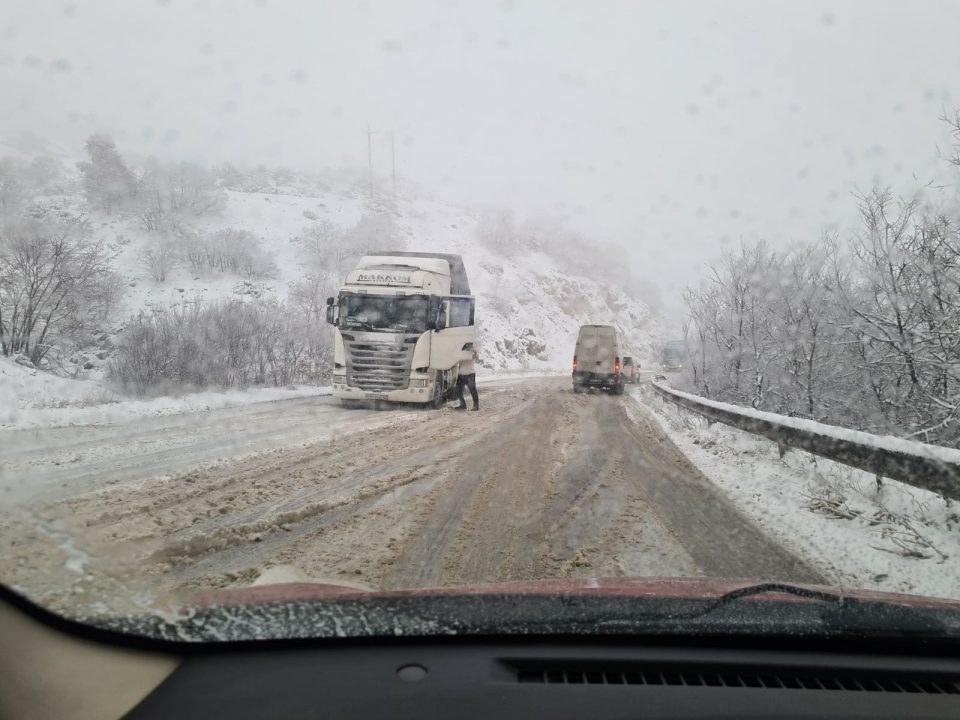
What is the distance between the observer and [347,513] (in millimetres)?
5168

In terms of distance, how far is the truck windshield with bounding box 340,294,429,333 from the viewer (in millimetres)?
14203

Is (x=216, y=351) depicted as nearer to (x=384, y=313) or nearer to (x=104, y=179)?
(x=384, y=313)

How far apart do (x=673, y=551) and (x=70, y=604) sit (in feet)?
12.7

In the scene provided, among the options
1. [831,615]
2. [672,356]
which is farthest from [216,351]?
[672,356]

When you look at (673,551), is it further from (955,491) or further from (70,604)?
(70,604)

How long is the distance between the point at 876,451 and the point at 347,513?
491 centimetres

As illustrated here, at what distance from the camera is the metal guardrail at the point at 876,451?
4.43 meters

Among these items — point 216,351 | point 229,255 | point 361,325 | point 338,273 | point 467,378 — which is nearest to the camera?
point 361,325

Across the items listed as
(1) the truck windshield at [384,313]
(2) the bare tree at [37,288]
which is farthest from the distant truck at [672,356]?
(2) the bare tree at [37,288]

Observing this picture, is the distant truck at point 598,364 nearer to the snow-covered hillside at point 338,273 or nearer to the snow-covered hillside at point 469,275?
the snow-covered hillside at point 338,273

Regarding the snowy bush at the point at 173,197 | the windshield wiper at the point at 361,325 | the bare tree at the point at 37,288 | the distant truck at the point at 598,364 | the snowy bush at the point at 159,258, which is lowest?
the distant truck at the point at 598,364

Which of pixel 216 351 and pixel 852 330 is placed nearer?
pixel 852 330

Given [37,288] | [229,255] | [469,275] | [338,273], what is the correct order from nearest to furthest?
[37,288] < [229,255] < [338,273] < [469,275]

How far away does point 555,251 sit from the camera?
82.9m
